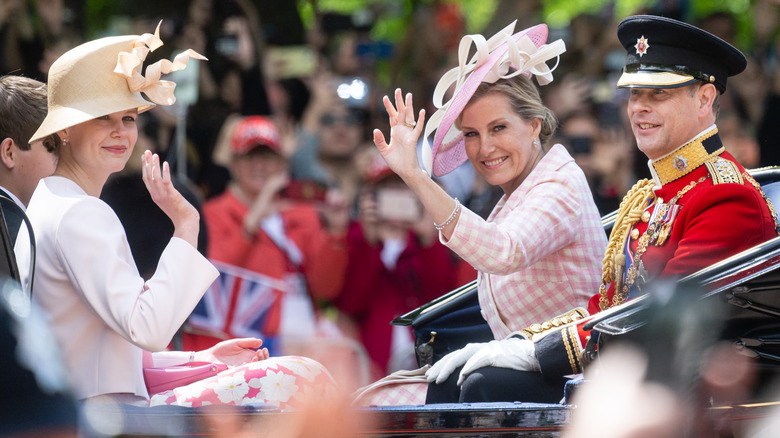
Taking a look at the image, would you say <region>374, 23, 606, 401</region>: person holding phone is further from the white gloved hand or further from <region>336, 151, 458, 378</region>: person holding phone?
<region>336, 151, 458, 378</region>: person holding phone

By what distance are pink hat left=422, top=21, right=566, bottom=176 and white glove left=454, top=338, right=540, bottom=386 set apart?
73 centimetres

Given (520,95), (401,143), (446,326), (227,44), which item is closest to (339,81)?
(227,44)

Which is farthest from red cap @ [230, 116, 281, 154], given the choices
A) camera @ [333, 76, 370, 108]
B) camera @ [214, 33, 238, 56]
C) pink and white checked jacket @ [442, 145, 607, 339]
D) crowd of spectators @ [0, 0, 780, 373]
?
pink and white checked jacket @ [442, 145, 607, 339]

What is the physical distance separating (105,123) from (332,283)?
8.79 ft

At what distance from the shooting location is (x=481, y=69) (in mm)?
3240

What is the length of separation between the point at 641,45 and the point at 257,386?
5.21ft

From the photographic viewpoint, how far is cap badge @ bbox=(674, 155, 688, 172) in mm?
3084

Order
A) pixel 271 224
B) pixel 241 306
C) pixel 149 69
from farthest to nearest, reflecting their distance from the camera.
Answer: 1. pixel 271 224
2. pixel 241 306
3. pixel 149 69

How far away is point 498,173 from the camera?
336cm

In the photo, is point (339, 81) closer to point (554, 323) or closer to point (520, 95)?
point (520, 95)

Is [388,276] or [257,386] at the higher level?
[388,276]

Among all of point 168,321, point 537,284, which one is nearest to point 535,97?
point 537,284

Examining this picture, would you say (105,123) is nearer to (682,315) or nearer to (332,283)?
(682,315)

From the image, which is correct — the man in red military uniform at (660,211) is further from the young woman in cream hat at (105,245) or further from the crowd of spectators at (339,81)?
the crowd of spectators at (339,81)
